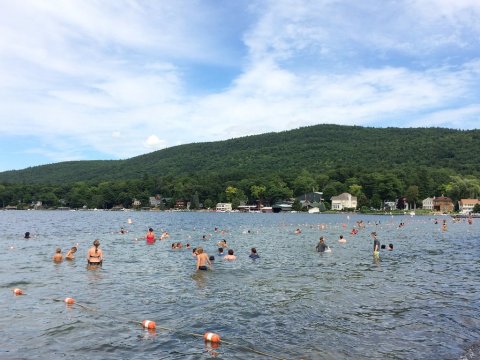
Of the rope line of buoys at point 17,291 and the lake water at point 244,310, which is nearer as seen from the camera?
the lake water at point 244,310

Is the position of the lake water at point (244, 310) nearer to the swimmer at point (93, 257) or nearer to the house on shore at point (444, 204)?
the swimmer at point (93, 257)

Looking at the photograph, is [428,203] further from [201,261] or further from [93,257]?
[93,257]

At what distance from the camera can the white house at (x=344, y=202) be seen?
196m

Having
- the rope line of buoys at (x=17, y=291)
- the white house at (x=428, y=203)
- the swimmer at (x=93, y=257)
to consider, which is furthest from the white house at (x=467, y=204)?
the rope line of buoys at (x=17, y=291)

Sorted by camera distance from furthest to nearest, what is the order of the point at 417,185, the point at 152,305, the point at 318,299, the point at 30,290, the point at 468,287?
the point at 417,185 → the point at 468,287 → the point at 30,290 → the point at 318,299 → the point at 152,305

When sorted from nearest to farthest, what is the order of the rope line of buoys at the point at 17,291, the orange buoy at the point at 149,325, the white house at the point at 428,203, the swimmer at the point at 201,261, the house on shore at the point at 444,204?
the orange buoy at the point at 149,325
the rope line of buoys at the point at 17,291
the swimmer at the point at 201,261
the house on shore at the point at 444,204
the white house at the point at 428,203

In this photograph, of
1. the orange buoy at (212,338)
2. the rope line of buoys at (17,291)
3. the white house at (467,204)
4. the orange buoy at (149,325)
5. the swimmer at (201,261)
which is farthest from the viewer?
the white house at (467,204)

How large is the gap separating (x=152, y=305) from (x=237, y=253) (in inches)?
782

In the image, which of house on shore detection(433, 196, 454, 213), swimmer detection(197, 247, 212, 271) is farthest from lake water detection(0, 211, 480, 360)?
house on shore detection(433, 196, 454, 213)

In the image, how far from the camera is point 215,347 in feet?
42.3

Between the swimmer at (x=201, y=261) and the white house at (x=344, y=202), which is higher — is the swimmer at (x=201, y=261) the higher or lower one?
the lower one

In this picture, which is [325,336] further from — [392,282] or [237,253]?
[237,253]

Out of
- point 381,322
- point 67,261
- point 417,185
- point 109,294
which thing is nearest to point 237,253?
point 67,261

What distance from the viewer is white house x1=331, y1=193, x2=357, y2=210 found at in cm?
19575
